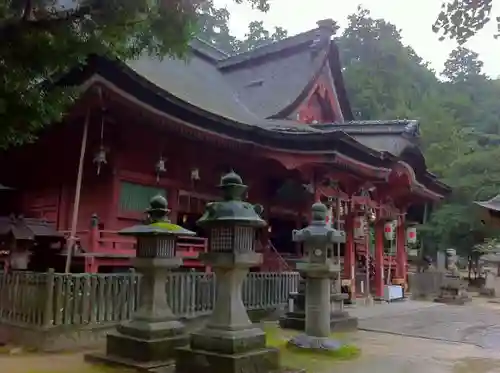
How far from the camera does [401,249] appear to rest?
21.7 meters

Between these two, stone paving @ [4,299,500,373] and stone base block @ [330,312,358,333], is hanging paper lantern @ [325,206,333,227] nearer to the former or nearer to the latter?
stone paving @ [4,299,500,373]

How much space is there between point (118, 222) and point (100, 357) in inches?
206

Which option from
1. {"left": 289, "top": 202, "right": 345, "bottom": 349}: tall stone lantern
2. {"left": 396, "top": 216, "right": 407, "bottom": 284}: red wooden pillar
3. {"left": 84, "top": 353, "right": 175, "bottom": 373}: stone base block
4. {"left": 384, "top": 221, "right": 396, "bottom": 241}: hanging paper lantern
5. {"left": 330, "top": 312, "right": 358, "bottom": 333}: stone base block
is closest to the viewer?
{"left": 84, "top": 353, "right": 175, "bottom": 373}: stone base block

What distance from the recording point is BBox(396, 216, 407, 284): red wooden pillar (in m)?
21.3

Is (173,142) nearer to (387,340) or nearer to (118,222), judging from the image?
(118,222)

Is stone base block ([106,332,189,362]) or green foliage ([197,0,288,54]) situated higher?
green foliage ([197,0,288,54])

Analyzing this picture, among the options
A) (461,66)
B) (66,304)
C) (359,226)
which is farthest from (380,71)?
(66,304)

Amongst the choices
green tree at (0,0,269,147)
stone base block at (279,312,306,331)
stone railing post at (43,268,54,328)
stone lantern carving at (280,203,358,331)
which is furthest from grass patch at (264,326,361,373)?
green tree at (0,0,269,147)

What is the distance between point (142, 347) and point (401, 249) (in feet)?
53.7

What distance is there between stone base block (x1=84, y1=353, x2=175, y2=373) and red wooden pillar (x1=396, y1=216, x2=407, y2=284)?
51.9ft

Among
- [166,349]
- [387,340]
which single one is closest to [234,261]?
[166,349]

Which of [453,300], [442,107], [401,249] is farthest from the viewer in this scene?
[442,107]

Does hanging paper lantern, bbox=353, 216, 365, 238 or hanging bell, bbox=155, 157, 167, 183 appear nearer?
hanging bell, bbox=155, 157, 167, 183

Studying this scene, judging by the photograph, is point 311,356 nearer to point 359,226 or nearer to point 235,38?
point 359,226
